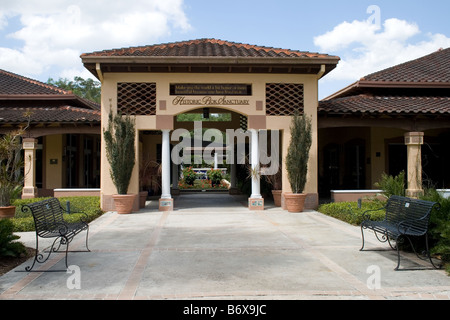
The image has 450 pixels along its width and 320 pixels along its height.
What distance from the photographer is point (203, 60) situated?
12023 millimetres

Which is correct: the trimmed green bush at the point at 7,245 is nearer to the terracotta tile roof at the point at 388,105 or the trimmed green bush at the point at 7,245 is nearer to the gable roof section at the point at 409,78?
the terracotta tile roof at the point at 388,105

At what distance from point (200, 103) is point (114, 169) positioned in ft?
11.1

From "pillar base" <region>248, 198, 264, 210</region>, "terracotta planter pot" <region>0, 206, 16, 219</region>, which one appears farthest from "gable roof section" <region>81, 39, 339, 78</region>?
"terracotta planter pot" <region>0, 206, 16, 219</region>

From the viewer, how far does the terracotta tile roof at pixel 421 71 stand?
15.6m

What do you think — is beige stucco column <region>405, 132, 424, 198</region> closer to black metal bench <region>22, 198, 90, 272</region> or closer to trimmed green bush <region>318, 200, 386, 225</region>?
trimmed green bush <region>318, 200, 386, 225</region>

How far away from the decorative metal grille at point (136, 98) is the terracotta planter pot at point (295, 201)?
5044 millimetres

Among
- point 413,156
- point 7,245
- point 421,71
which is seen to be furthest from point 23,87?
point 421,71

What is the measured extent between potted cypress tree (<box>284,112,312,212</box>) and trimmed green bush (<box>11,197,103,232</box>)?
5791 mm

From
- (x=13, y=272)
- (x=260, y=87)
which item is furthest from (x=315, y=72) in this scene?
(x=13, y=272)

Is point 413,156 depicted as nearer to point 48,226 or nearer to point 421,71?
point 421,71

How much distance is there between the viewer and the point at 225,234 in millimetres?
8500

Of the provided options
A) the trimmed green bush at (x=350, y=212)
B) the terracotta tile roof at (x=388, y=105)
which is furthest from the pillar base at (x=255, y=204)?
the terracotta tile roof at (x=388, y=105)

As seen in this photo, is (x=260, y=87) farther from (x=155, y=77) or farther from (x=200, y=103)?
(x=155, y=77)

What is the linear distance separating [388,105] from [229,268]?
10.4m
